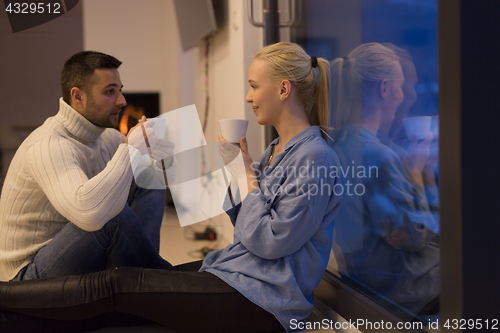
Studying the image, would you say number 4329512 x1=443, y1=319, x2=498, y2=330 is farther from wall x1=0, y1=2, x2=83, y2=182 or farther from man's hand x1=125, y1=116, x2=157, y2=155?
wall x1=0, y1=2, x2=83, y2=182

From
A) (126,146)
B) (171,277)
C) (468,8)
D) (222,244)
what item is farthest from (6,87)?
(468,8)

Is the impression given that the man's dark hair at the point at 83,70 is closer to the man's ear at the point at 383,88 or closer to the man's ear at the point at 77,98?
the man's ear at the point at 77,98

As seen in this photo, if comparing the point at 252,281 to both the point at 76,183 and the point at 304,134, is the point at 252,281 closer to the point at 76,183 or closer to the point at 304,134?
the point at 304,134

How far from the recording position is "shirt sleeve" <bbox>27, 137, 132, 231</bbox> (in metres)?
1.22

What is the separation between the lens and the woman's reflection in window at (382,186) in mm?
1044

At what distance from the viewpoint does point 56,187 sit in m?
1.25

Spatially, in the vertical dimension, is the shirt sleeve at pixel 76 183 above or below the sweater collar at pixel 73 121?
below

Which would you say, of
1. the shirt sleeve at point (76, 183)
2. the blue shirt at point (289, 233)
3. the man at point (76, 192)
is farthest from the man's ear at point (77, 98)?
the blue shirt at point (289, 233)

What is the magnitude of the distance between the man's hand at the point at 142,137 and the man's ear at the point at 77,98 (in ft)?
0.91

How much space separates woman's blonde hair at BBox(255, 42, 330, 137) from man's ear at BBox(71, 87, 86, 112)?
67cm

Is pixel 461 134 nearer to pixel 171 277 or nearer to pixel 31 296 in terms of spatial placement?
pixel 171 277

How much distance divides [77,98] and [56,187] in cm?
39

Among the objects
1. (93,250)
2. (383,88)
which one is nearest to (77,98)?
(93,250)

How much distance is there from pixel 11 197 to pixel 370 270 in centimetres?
120
